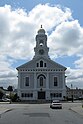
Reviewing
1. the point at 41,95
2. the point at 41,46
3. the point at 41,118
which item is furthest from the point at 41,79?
the point at 41,118

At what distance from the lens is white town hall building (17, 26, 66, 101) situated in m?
96.0

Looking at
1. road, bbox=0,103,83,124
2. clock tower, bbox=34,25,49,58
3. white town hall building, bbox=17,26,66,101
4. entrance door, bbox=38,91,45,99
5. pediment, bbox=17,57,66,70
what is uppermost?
clock tower, bbox=34,25,49,58

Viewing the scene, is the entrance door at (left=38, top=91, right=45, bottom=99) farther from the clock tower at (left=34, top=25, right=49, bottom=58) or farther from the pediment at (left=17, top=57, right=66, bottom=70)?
the clock tower at (left=34, top=25, right=49, bottom=58)

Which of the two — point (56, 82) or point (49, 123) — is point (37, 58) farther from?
point (49, 123)

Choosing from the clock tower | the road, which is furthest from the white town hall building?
the road

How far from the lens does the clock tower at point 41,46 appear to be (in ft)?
329

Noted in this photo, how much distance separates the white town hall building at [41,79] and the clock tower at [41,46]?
2.17m

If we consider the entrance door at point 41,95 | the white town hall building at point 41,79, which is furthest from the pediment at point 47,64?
the entrance door at point 41,95

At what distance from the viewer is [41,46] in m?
100

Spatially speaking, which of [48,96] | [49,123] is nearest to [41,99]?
[48,96]

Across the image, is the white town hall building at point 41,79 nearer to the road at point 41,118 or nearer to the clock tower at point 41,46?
the clock tower at point 41,46

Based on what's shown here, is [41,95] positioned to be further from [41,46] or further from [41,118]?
[41,118]

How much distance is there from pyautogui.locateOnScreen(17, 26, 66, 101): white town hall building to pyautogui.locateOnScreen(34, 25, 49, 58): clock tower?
2172 millimetres

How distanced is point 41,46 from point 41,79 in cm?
1051
